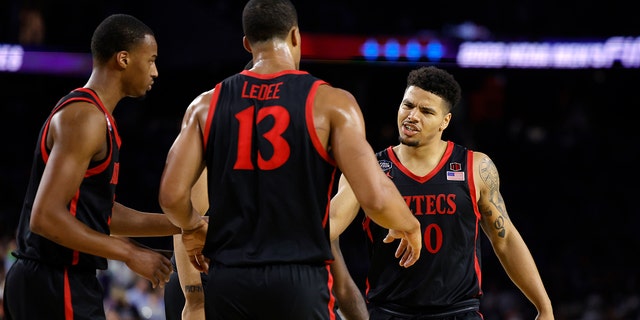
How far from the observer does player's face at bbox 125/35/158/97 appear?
4438 millimetres

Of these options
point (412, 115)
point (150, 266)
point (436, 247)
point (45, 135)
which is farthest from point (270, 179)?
point (412, 115)

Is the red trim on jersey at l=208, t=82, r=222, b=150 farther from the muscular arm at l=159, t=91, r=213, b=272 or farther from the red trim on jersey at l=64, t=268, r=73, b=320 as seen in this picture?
the red trim on jersey at l=64, t=268, r=73, b=320

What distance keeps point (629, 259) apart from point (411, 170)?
9.92 meters

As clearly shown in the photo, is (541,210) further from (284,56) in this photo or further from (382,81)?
(284,56)

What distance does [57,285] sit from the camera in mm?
4152

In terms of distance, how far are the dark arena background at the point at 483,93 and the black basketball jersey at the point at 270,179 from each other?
9.41 metres

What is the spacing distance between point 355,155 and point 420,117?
1.69 m

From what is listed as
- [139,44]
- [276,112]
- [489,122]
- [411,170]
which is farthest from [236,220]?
[489,122]

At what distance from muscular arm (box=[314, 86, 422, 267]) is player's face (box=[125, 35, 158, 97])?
3.42 feet

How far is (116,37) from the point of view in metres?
4.41

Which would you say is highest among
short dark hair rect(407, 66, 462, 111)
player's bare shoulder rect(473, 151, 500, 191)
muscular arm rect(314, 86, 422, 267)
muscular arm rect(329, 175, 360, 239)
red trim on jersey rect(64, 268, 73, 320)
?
short dark hair rect(407, 66, 462, 111)

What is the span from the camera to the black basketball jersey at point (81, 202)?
→ 418 centimetres

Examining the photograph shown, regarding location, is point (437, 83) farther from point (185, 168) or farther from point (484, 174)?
point (185, 168)

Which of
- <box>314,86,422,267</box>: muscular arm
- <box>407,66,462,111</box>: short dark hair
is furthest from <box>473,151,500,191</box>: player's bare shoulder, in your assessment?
<box>314,86,422,267</box>: muscular arm
